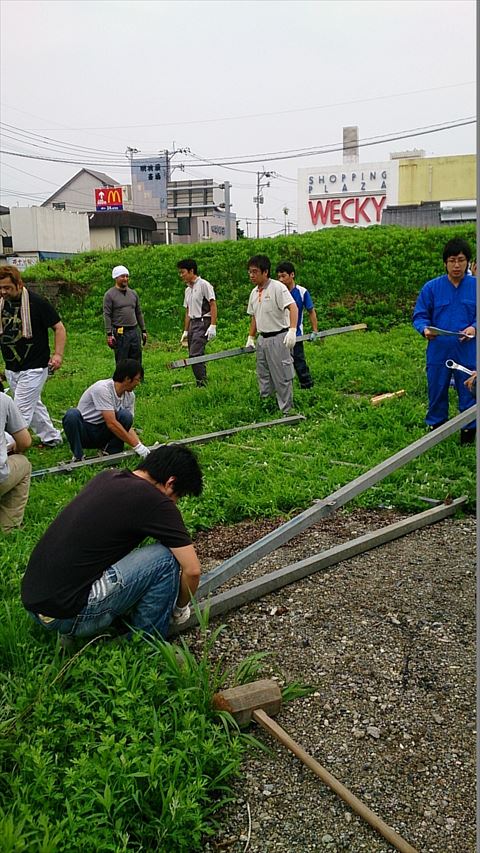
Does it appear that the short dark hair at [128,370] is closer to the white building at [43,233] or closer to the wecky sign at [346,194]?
the wecky sign at [346,194]

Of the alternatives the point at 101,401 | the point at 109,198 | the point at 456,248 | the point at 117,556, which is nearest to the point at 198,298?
the point at 101,401

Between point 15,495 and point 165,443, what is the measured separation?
2.54m

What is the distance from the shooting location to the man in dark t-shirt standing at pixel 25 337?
253 inches

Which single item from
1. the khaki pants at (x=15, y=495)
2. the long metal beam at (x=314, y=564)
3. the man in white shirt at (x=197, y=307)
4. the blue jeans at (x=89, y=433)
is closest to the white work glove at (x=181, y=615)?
the long metal beam at (x=314, y=564)

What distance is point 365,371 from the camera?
10.2 m

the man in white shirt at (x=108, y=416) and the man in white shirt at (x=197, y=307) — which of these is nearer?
Answer: the man in white shirt at (x=108, y=416)

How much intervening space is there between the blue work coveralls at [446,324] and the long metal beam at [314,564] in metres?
1.39

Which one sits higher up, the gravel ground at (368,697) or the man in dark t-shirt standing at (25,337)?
the man in dark t-shirt standing at (25,337)

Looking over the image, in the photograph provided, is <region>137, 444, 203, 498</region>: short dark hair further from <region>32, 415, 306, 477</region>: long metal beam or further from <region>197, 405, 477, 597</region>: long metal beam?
<region>32, 415, 306, 477</region>: long metal beam

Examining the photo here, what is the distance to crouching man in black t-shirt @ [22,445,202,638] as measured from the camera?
3115 mm

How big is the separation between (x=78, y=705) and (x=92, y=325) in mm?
15156

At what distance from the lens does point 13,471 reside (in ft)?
16.1

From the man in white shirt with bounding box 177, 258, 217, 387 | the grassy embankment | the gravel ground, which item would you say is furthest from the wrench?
the man in white shirt with bounding box 177, 258, 217, 387

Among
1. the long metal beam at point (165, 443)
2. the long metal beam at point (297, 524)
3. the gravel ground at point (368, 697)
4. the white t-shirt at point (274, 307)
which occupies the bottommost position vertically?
the gravel ground at point (368, 697)
